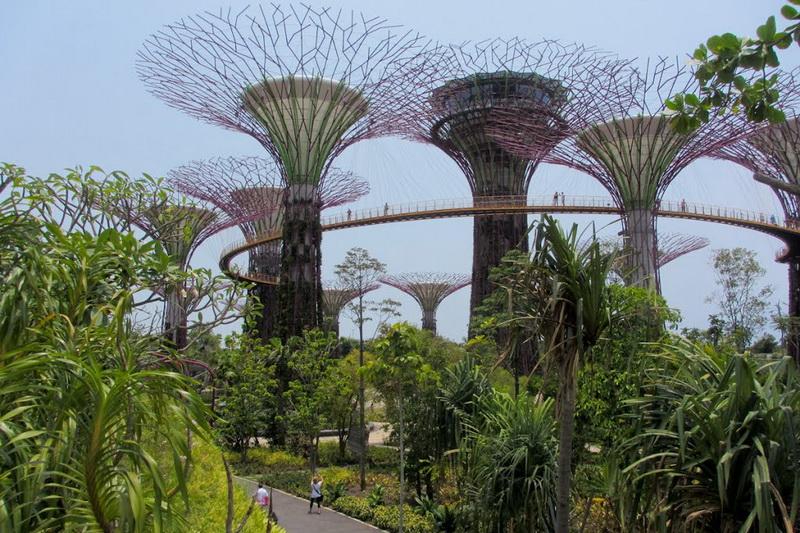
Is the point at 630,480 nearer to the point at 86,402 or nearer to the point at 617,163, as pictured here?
the point at 86,402

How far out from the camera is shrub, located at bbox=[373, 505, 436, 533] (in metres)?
12.0

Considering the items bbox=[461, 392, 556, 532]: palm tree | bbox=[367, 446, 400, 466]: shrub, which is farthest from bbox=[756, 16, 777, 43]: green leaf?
bbox=[367, 446, 400, 466]: shrub

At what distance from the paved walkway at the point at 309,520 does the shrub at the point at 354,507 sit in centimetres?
14

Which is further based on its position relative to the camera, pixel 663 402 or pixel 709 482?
pixel 663 402

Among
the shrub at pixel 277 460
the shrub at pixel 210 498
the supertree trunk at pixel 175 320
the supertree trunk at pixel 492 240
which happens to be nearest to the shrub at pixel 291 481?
the shrub at pixel 277 460

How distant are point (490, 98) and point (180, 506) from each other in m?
30.2

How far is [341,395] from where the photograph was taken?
2217 cm

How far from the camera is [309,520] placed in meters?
13.8

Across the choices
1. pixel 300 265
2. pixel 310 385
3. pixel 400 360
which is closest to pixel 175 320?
pixel 300 265

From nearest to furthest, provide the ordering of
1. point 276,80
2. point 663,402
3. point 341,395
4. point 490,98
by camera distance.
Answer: point 663,402
point 341,395
point 276,80
point 490,98

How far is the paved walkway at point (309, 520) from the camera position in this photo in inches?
511

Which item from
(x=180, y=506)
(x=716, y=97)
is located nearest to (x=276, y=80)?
(x=180, y=506)

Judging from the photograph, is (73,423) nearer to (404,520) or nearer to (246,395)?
(404,520)

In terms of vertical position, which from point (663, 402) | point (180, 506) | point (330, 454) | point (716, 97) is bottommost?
point (330, 454)
